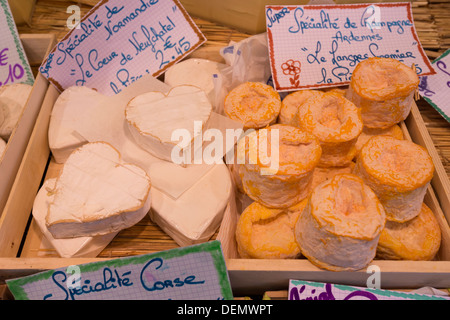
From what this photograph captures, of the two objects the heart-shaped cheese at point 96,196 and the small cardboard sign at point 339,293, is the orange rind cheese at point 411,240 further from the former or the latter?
the heart-shaped cheese at point 96,196

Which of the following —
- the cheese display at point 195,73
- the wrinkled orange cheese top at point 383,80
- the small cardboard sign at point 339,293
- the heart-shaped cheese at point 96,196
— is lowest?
the small cardboard sign at point 339,293

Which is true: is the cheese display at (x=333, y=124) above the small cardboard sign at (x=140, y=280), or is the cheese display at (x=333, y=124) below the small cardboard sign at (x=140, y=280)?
above

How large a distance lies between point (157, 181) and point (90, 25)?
26.1 inches

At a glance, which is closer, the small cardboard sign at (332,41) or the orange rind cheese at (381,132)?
the orange rind cheese at (381,132)

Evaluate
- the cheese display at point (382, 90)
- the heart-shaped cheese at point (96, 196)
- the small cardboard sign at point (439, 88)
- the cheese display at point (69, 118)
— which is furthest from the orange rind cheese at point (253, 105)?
the small cardboard sign at point (439, 88)

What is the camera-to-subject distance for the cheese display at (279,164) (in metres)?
1.02

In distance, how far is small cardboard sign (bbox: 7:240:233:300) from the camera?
0.94 meters

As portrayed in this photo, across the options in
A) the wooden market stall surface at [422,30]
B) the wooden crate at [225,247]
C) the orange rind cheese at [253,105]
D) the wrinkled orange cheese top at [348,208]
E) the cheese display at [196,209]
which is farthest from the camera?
the wooden market stall surface at [422,30]

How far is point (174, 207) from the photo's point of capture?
1180 millimetres

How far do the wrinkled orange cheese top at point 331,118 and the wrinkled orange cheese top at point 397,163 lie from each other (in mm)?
70

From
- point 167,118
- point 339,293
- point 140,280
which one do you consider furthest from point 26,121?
point 339,293

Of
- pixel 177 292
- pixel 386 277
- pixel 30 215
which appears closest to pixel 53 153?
pixel 30 215

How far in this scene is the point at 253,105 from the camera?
1322 millimetres

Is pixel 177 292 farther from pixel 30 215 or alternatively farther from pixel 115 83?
pixel 115 83
